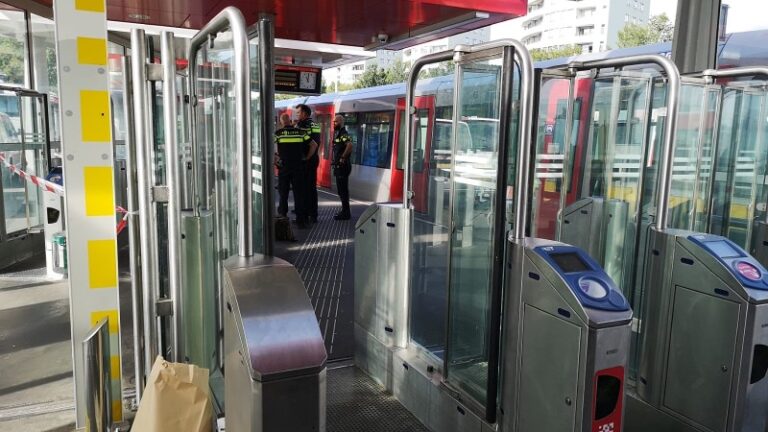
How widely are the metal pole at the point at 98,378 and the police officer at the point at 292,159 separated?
19.7 ft

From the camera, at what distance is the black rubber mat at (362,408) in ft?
10.9

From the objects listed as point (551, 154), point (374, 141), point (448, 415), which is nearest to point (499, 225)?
point (448, 415)

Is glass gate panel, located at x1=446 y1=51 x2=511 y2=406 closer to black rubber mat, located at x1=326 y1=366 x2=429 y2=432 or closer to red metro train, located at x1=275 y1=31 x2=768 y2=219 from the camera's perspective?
red metro train, located at x1=275 y1=31 x2=768 y2=219

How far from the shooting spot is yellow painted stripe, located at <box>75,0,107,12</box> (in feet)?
8.49

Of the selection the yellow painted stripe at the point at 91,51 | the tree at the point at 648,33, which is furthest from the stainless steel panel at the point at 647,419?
the tree at the point at 648,33

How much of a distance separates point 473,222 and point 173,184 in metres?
1.47

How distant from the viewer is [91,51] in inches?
104

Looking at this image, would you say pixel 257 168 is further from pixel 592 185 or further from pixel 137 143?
pixel 592 185

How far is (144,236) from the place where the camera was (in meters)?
2.91

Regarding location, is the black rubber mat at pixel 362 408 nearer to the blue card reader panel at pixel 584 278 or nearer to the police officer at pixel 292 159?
the blue card reader panel at pixel 584 278

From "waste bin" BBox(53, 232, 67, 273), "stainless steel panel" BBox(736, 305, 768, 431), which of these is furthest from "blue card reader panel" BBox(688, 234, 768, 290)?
"waste bin" BBox(53, 232, 67, 273)

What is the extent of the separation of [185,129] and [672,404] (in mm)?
2887

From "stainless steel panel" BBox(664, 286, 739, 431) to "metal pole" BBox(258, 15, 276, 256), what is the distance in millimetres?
2170

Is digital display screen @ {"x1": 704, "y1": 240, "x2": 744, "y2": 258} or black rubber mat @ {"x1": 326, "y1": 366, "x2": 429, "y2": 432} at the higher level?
digital display screen @ {"x1": 704, "y1": 240, "x2": 744, "y2": 258}
